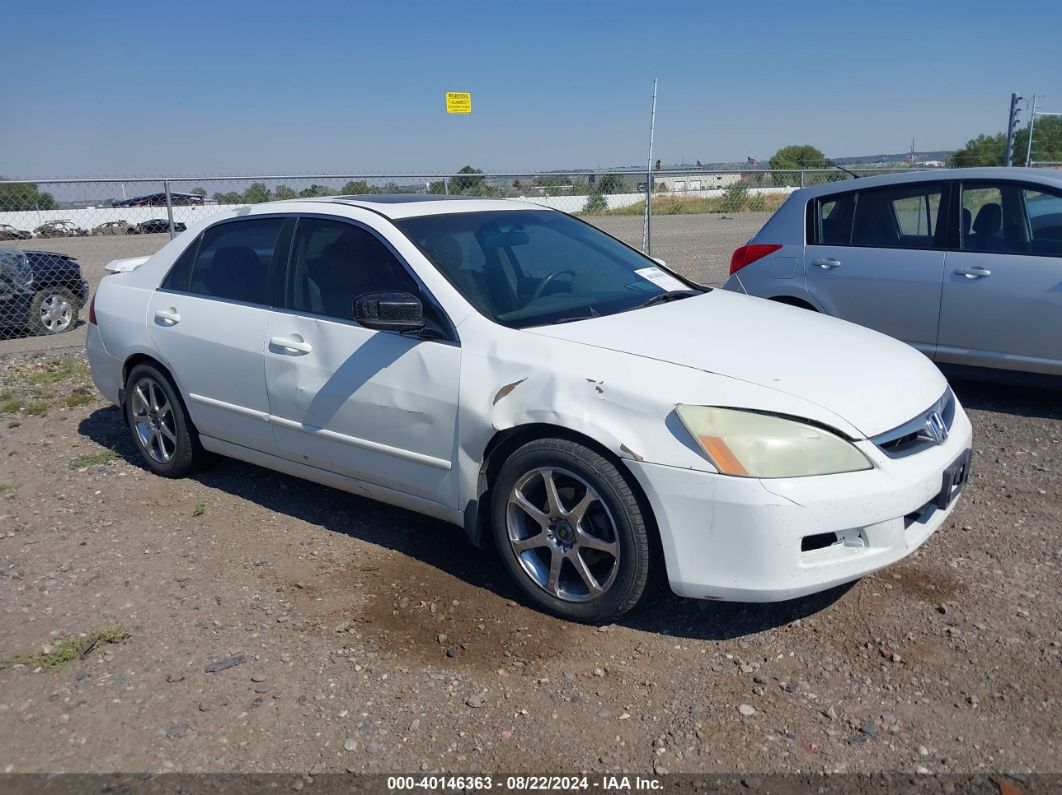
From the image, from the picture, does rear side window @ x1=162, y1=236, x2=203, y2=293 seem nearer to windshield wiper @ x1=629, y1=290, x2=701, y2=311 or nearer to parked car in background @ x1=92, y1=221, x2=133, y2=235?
windshield wiper @ x1=629, y1=290, x2=701, y2=311

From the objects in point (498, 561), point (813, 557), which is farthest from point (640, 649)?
point (498, 561)

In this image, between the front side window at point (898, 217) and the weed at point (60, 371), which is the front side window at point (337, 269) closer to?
the front side window at point (898, 217)

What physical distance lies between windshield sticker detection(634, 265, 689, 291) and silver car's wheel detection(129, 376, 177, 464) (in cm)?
285

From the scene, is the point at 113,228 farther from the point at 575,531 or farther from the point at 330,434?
the point at 575,531

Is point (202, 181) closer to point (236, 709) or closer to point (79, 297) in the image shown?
point (79, 297)

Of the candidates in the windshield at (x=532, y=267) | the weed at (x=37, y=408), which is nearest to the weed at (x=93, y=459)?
the weed at (x=37, y=408)

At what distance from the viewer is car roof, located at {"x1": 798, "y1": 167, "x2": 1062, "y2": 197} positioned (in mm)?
6121

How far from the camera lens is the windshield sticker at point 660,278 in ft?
15.4

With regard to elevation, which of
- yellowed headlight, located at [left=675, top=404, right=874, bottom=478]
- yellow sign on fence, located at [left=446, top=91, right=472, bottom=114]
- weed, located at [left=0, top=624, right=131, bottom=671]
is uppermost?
yellow sign on fence, located at [left=446, top=91, right=472, bottom=114]

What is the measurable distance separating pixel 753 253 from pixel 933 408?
3739 mm

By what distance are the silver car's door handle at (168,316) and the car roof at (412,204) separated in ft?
2.62

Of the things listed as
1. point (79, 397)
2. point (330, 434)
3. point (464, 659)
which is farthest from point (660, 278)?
point (79, 397)

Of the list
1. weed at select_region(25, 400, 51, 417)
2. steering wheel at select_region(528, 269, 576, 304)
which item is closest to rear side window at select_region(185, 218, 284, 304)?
steering wheel at select_region(528, 269, 576, 304)

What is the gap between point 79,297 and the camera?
11250 mm
